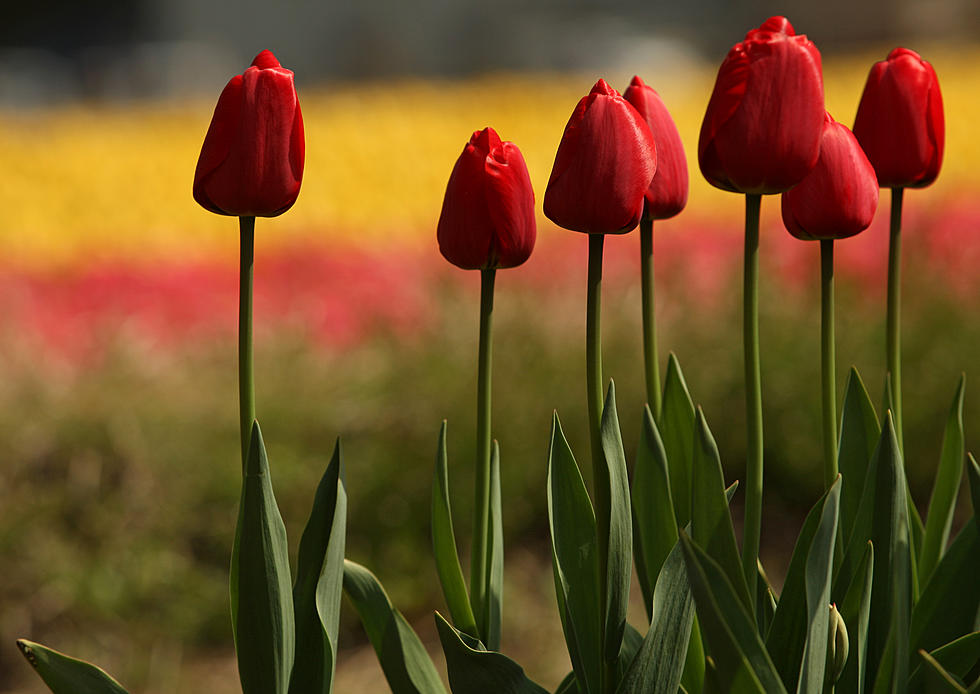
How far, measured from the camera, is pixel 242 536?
0.72 metres

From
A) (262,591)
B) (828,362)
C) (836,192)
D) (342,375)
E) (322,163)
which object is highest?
(322,163)

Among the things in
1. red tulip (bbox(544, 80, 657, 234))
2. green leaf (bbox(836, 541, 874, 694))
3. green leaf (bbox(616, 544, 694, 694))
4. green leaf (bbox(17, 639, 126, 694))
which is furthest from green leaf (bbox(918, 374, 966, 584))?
green leaf (bbox(17, 639, 126, 694))

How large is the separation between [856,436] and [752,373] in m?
0.28

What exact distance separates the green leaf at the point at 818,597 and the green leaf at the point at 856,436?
0.73ft

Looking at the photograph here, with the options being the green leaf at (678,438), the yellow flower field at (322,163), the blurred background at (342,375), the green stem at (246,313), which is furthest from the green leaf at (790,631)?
the yellow flower field at (322,163)

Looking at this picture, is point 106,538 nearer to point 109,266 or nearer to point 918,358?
point 109,266

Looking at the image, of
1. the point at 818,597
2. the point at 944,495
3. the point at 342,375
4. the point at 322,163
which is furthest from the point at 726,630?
the point at 322,163

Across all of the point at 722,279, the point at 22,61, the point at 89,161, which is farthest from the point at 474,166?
the point at 22,61

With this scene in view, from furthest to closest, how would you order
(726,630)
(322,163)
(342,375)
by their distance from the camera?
1. (322,163)
2. (342,375)
3. (726,630)

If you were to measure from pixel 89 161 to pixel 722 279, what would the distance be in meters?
2.89

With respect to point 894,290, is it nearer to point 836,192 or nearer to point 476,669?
point 836,192

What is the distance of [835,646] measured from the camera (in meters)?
0.71

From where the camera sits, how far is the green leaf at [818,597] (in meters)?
0.66

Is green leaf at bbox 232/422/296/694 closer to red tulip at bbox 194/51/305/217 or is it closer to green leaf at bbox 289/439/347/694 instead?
green leaf at bbox 289/439/347/694
